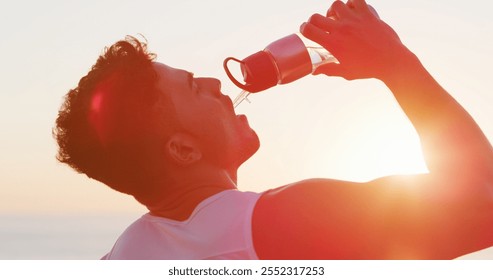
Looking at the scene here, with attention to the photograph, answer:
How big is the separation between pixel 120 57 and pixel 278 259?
0.71 meters

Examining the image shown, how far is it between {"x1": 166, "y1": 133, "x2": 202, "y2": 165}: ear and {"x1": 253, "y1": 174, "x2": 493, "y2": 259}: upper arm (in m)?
0.32

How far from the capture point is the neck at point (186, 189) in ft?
5.18

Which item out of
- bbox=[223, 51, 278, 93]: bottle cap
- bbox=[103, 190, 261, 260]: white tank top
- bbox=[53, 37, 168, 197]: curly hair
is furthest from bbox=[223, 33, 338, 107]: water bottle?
bbox=[103, 190, 261, 260]: white tank top

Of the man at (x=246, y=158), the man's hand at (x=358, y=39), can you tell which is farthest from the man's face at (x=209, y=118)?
the man's hand at (x=358, y=39)

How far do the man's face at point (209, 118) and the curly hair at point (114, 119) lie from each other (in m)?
0.05

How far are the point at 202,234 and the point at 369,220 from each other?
1.11ft

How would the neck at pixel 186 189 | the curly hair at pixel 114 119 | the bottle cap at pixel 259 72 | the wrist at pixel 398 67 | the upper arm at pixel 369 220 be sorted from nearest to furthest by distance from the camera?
1. the upper arm at pixel 369 220
2. the wrist at pixel 398 67
3. the neck at pixel 186 189
4. the curly hair at pixel 114 119
5. the bottle cap at pixel 259 72

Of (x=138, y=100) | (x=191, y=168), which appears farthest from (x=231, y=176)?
(x=138, y=100)

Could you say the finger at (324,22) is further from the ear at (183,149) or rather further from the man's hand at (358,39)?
the ear at (183,149)

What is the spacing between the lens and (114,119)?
5.57 ft

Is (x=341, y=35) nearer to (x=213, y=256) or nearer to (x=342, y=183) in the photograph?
(x=342, y=183)

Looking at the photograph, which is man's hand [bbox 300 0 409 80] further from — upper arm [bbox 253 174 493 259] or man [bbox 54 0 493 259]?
upper arm [bbox 253 174 493 259]

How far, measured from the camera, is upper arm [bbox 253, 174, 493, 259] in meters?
1.34

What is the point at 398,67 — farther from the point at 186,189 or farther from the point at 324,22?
the point at 186,189
